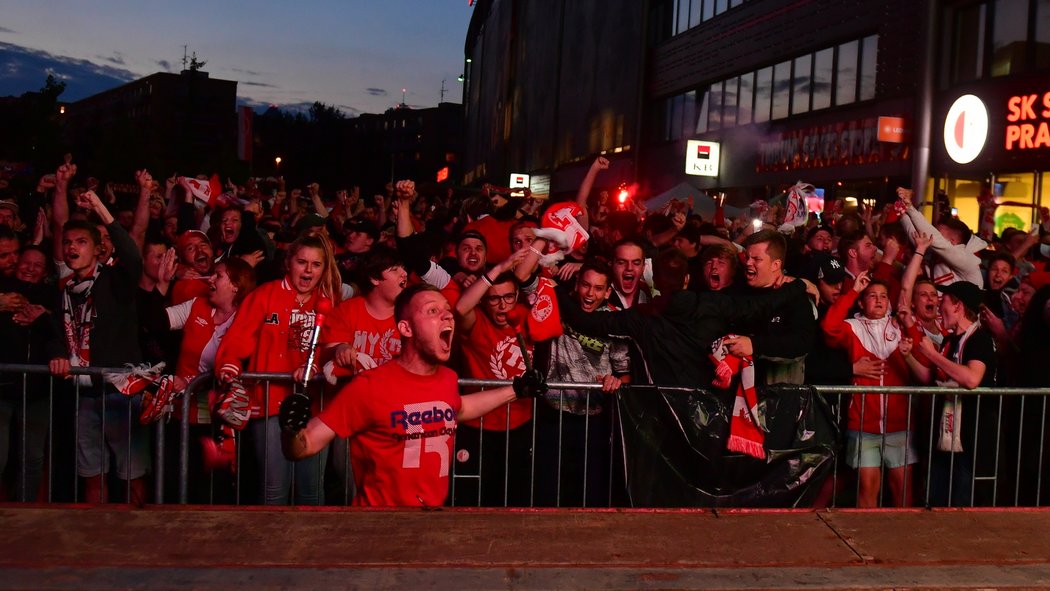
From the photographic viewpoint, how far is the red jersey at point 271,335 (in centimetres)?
562

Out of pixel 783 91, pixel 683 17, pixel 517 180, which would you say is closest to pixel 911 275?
pixel 783 91

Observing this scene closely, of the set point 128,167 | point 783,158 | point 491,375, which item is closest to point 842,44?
point 783,158

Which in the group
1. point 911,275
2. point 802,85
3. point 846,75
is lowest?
point 911,275

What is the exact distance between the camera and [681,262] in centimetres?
639

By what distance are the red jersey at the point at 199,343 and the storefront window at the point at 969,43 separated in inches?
688

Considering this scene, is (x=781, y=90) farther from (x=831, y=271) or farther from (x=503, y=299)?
(x=503, y=299)

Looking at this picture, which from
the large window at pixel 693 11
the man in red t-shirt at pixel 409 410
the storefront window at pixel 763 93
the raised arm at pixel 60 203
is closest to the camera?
the man in red t-shirt at pixel 409 410

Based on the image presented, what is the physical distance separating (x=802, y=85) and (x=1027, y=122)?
315 inches

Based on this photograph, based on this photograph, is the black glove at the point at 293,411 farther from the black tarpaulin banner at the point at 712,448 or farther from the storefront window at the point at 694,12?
the storefront window at the point at 694,12

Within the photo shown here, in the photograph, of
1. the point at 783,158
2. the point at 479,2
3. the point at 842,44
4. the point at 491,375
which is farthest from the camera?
the point at 479,2

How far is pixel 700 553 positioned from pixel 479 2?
7426 centimetres

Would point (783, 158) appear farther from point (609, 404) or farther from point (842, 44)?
point (609, 404)

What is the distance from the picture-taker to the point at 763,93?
27406 mm

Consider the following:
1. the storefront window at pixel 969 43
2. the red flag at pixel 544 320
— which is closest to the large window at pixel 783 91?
the storefront window at pixel 969 43
